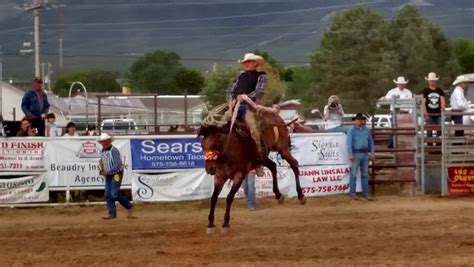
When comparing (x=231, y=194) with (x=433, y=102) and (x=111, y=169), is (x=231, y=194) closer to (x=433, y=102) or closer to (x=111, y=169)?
(x=111, y=169)

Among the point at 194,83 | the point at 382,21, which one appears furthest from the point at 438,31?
the point at 194,83

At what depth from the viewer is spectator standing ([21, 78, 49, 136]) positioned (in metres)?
25.6

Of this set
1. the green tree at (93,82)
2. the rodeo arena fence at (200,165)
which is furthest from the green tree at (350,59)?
the rodeo arena fence at (200,165)

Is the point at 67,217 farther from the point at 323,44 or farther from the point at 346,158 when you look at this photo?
the point at 323,44

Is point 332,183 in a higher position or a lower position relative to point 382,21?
lower

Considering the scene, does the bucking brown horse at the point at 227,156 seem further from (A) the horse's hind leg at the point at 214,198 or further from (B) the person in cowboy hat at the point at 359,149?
(B) the person in cowboy hat at the point at 359,149

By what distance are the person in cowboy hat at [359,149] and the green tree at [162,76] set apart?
3478 inches

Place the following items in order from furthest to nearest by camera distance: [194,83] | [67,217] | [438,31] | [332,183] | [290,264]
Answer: [194,83] < [438,31] < [332,183] < [67,217] < [290,264]

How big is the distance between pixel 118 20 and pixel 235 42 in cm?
1684

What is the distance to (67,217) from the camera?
2327 centimetres

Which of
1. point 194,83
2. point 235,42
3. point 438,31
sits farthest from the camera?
point 235,42

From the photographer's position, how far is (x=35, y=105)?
1011 inches

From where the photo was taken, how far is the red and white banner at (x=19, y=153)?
81.2 feet

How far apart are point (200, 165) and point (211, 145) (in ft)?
23.5
